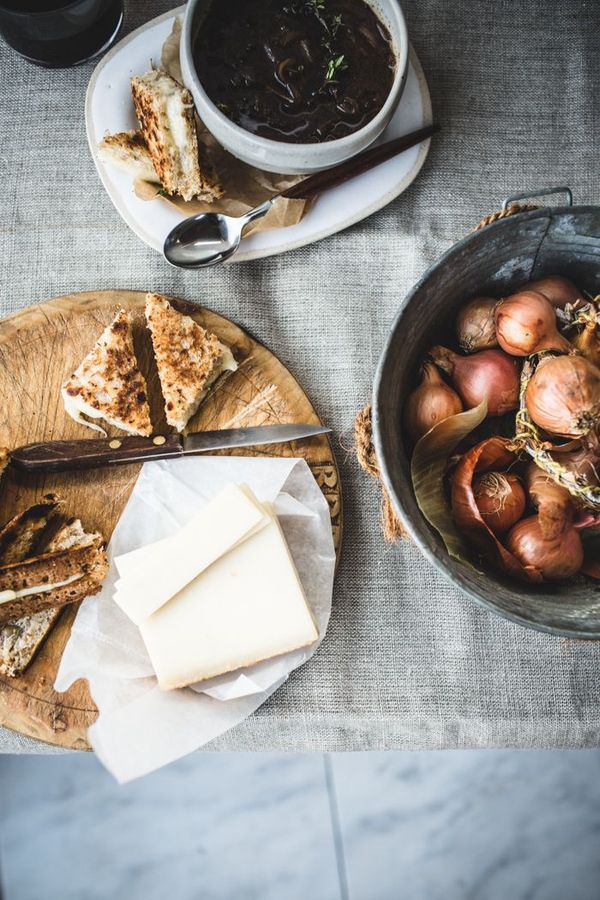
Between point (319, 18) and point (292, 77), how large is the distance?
87 mm

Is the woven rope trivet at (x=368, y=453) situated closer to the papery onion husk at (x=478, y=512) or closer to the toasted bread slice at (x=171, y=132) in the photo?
the papery onion husk at (x=478, y=512)

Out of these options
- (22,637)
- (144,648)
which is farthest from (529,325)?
(22,637)

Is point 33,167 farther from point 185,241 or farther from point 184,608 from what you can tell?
point 184,608

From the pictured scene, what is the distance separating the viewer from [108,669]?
90cm

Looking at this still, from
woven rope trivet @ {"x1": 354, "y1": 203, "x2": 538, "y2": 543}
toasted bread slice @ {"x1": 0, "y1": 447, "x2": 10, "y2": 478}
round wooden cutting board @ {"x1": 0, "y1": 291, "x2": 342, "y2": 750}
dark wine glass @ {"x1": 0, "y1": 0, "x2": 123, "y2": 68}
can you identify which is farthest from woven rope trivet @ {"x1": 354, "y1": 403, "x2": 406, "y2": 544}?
dark wine glass @ {"x1": 0, "y1": 0, "x2": 123, "y2": 68}

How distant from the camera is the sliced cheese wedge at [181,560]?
0.88 metres

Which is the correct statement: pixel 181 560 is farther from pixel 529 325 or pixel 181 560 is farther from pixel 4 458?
pixel 529 325

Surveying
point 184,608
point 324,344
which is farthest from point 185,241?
point 184,608

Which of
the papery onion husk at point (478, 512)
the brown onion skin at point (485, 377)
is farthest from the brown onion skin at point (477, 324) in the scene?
the papery onion husk at point (478, 512)

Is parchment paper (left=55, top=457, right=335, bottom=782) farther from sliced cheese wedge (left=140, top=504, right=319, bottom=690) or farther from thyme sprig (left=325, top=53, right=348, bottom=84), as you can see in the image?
thyme sprig (left=325, top=53, right=348, bottom=84)

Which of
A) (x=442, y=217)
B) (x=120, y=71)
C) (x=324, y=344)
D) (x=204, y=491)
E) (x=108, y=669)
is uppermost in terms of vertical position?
(x=120, y=71)

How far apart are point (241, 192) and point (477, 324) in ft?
1.21

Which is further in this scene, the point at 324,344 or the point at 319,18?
the point at 324,344

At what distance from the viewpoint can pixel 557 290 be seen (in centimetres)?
80
